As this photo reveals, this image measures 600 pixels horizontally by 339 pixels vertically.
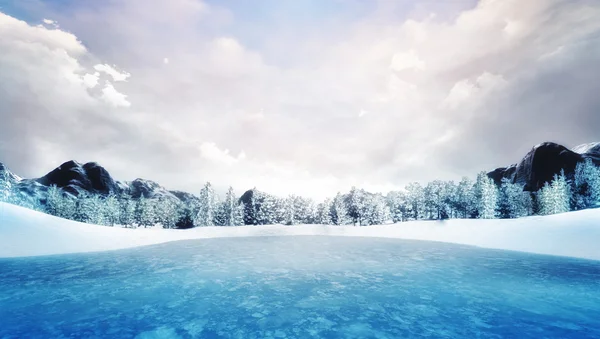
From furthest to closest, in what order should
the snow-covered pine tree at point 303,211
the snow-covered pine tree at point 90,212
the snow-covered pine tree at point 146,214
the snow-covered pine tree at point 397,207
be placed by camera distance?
1. the snow-covered pine tree at point 397,207
2. the snow-covered pine tree at point 146,214
3. the snow-covered pine tree at point 303,211
4. the snow-covered pine tree at point 90,212

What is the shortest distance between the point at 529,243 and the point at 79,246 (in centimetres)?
5177

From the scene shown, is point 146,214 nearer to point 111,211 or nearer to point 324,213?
point 111,211

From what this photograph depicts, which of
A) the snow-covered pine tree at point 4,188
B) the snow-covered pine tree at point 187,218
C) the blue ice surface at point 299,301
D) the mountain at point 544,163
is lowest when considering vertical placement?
the snow-covered pine tree at point 187,218

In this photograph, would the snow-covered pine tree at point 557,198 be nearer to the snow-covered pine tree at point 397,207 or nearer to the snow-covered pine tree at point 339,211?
the snow-covered pine tree at point 397,207

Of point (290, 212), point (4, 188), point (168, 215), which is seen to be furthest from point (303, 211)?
point (4, 188)

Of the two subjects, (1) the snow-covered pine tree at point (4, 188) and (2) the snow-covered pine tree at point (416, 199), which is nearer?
(1) the snow-covered pine tree at point (4, 188)

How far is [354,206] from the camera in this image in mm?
95125

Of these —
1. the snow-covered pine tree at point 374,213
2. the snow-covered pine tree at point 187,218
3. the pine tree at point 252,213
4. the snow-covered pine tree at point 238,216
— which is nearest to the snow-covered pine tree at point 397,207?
the snow-covered pine tree at point 374,213

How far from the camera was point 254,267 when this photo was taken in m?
20.5

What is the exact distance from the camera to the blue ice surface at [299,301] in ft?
28.3

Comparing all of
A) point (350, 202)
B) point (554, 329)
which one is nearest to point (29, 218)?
point (554, 329)

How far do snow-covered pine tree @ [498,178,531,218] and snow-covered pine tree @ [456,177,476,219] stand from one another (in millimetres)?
9755

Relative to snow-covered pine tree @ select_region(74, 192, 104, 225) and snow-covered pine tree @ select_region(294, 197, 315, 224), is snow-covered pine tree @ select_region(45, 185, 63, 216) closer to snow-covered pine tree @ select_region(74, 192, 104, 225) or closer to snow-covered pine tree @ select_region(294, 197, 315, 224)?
snow-covered pine tree @ select_region(74, 192, 104, 225)

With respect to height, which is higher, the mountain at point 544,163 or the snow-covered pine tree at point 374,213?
the mountain at point 544,163
